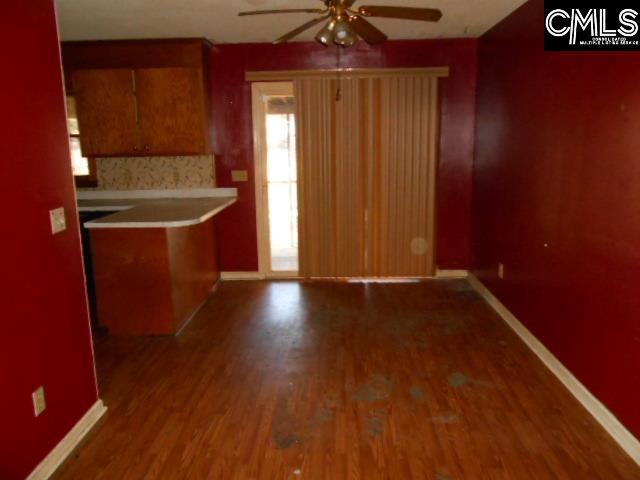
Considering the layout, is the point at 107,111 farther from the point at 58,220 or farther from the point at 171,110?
the point at 58,220

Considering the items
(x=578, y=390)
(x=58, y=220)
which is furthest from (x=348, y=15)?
(x=578, y=390)

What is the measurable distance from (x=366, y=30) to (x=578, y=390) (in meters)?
2.29

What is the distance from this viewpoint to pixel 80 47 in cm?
453

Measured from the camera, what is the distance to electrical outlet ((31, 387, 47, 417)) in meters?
2.16

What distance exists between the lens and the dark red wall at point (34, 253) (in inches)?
78.7

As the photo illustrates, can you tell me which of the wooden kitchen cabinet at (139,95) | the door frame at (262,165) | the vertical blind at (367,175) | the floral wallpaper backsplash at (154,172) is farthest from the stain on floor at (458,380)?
the floral wallpaper backsplash at (154,172)

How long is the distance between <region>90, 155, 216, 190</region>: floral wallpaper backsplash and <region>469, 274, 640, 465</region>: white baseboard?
10.2 feet

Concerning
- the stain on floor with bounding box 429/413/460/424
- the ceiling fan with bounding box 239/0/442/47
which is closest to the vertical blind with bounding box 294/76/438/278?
the ceiling fan with bounding box 239/0/442/47

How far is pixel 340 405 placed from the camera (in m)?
2.81

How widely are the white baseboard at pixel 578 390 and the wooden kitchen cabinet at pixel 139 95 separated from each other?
3.04 metres

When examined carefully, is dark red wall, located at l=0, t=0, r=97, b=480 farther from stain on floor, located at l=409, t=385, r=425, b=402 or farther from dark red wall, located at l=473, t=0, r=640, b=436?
dark red wall, located at l=473, t=0, r=640, b=436

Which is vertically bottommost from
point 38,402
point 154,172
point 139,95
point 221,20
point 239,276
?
point 239,276

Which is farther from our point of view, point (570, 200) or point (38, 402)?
point (570, 200)

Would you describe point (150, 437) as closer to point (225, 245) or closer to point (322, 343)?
point (322, 343)
